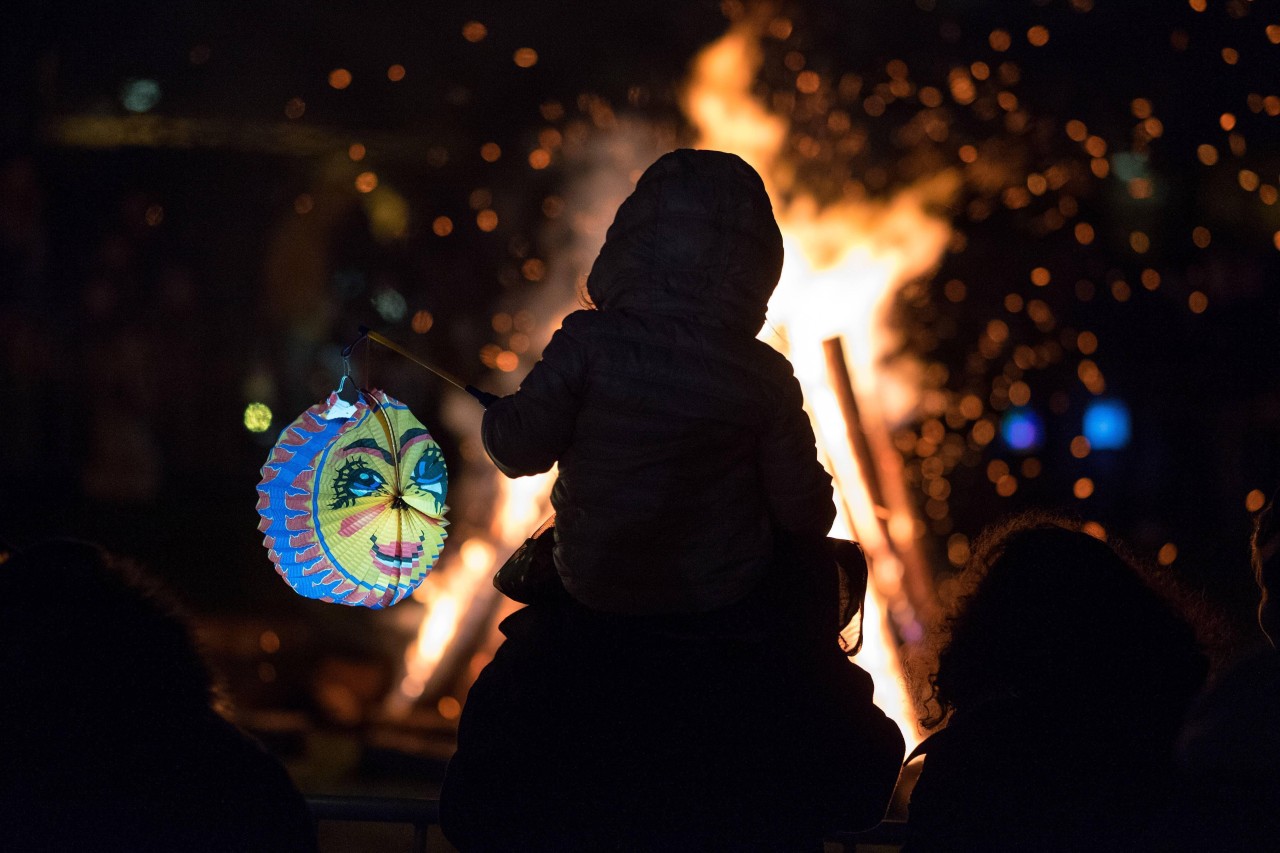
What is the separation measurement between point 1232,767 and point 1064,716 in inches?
9.3

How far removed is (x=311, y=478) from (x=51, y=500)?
701 cm

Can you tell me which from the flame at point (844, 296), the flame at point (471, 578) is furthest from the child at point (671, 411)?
the flame at point (471, 578)

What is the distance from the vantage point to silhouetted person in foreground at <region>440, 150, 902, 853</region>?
186 cm

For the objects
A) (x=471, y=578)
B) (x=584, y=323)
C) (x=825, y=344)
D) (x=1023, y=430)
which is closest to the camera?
(x=584, y=323)

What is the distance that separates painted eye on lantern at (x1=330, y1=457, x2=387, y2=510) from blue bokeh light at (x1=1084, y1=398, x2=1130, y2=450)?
25.2ft

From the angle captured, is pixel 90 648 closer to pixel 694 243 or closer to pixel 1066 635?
pixel 694 243

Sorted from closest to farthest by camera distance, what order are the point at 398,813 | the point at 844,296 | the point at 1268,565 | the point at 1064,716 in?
the point at 1064,716 → the point at 1268,565 → the point at 398,813 → the point at 844,296

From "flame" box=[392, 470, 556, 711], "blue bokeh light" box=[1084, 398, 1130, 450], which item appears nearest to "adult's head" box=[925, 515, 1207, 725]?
"flame" box=[392, 470, 556, 711]

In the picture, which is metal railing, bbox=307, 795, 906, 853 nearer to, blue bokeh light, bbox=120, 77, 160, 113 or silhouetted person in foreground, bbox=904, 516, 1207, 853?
silhouetted person in foreground, bbox=904, 516, 1207, 853

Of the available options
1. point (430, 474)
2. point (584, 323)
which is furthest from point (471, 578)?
point (584, 323)

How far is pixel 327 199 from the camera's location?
8523 mm

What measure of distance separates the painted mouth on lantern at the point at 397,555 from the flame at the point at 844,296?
147 centimetres

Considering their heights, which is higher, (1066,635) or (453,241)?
(453,241)

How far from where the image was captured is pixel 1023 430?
28.7 ft
